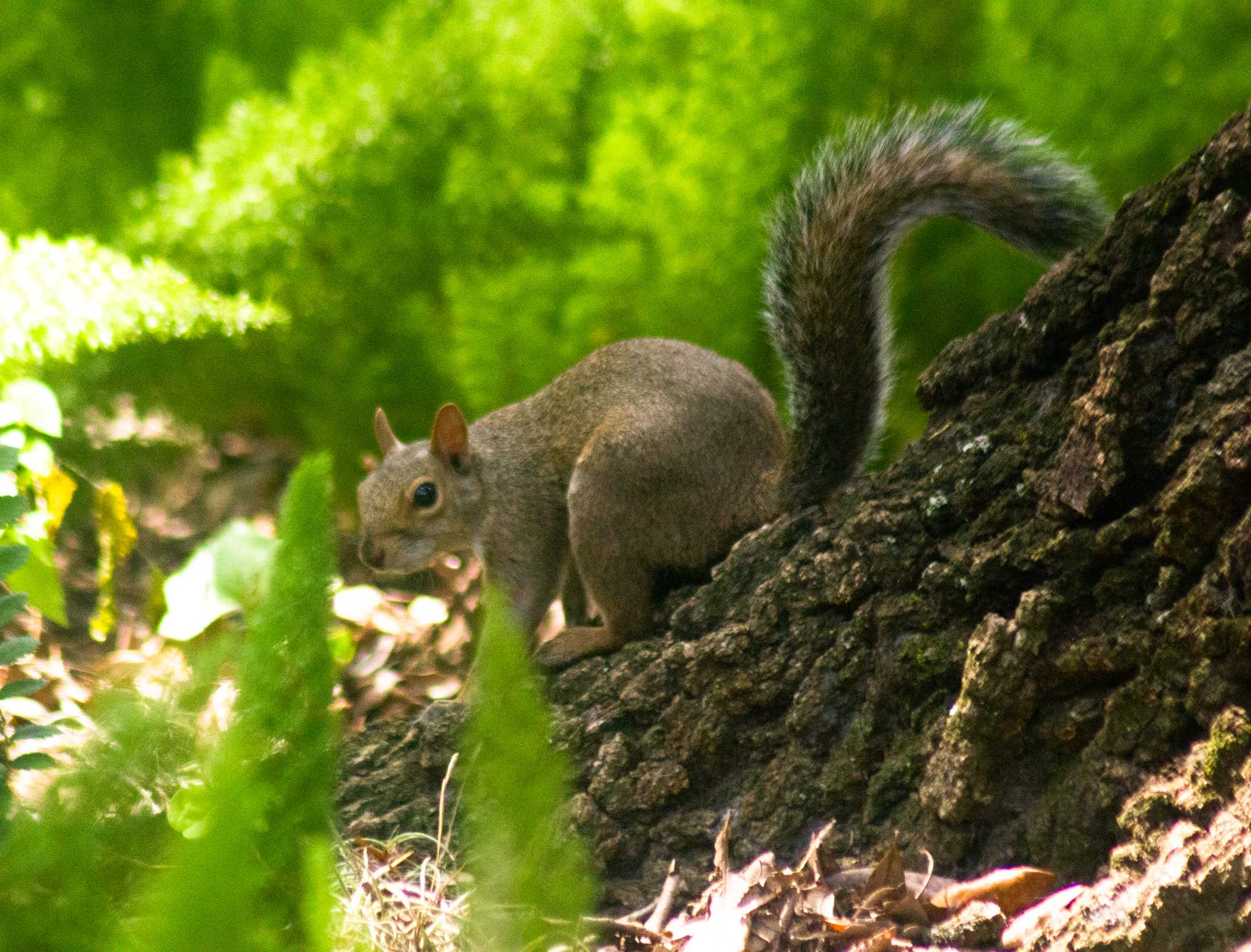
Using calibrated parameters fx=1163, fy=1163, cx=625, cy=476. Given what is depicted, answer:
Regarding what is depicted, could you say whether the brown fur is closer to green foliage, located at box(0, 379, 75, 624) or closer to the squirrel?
the squirrel

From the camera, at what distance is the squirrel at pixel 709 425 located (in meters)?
1.47

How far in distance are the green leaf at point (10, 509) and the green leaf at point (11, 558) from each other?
2.4 inches

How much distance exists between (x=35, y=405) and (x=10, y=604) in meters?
0.59

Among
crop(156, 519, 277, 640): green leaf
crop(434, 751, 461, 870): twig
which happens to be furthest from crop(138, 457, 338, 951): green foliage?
crop(156, 519, 277, 640): green leaf

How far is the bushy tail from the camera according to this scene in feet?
4.64

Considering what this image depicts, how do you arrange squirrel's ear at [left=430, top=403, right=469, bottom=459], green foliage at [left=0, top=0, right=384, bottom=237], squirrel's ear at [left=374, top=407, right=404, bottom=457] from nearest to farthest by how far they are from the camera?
squirrel's ear at [left=430, top=403, right=469, bottom=459] → squirrel's ear at [left=374, top=407, right=404, bottom=457] → green foliage at [left=0, top=0, right=384, bottom=237]

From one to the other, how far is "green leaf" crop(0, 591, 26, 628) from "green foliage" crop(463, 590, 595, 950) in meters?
0.80

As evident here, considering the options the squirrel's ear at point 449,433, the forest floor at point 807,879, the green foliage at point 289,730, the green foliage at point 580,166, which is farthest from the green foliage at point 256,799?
the green foliage at point 580,166

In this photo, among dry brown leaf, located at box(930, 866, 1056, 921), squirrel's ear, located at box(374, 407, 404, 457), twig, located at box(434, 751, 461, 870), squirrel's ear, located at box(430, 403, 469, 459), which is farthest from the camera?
squirrel's ear, located at box(374, 407, 404, 457)

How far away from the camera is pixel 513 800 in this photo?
0.55 m

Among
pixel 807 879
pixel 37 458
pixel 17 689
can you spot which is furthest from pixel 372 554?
pixel 807 879

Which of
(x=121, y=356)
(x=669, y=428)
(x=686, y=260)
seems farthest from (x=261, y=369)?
(x=669, y=428)

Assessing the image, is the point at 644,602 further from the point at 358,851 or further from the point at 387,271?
the point at 387,271

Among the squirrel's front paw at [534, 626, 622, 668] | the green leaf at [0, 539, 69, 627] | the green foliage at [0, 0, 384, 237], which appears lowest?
the squirrel's front paw at [534, 626, 622, 668]
